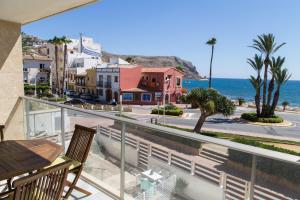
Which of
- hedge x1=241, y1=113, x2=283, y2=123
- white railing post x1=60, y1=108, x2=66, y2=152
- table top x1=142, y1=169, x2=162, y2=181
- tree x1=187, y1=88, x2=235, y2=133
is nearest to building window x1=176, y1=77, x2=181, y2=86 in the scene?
hedge x1=241, y1=113, x2=283, y2=123

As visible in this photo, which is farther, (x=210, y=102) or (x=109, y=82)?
(x=109, y=82)

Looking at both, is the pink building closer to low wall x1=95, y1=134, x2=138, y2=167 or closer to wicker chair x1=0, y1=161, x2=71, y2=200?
low wall x1=95, y1=134, x2=138, y2=167

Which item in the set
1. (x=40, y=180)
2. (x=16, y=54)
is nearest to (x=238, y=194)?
(x=40, y=180)

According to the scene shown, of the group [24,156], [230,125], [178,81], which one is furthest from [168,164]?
[178,81]

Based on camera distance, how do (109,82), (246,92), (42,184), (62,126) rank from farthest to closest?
1. (246,92)
2. (109,82)
3. (62,126)
4. (42,184)

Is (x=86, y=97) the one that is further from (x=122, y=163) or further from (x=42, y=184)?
(x=42, y=184)

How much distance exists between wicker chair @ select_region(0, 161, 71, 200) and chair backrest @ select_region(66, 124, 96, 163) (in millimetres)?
886

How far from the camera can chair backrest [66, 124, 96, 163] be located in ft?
A: 8.66

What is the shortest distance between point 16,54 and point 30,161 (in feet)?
10.0

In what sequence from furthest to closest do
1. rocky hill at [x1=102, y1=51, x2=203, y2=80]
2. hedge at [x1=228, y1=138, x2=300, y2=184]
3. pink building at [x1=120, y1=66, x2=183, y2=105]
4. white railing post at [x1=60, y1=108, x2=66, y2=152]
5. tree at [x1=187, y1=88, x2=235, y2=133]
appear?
rocky hill at [x1=102, y1=51, x2=203, y2=80] < pink building at [x1=120, y1=66, x2=183, y2=105] < tree at [x1=187, y1=88, x2=235, y2=133] < white railing post at [x1=60, y1=108, x2=66, y2=152] < hedge at [x1=228, y1=138, x2=300, y2=184]

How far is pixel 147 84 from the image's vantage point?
38688 mm

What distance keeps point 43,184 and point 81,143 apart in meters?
1.17

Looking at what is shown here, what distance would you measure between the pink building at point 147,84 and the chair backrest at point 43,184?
3525cm

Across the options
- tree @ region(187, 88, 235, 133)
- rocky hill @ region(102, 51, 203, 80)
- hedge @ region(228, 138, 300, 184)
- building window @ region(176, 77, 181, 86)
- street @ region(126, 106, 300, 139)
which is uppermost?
rocky hill @ region(102, 51, 203, 80)
